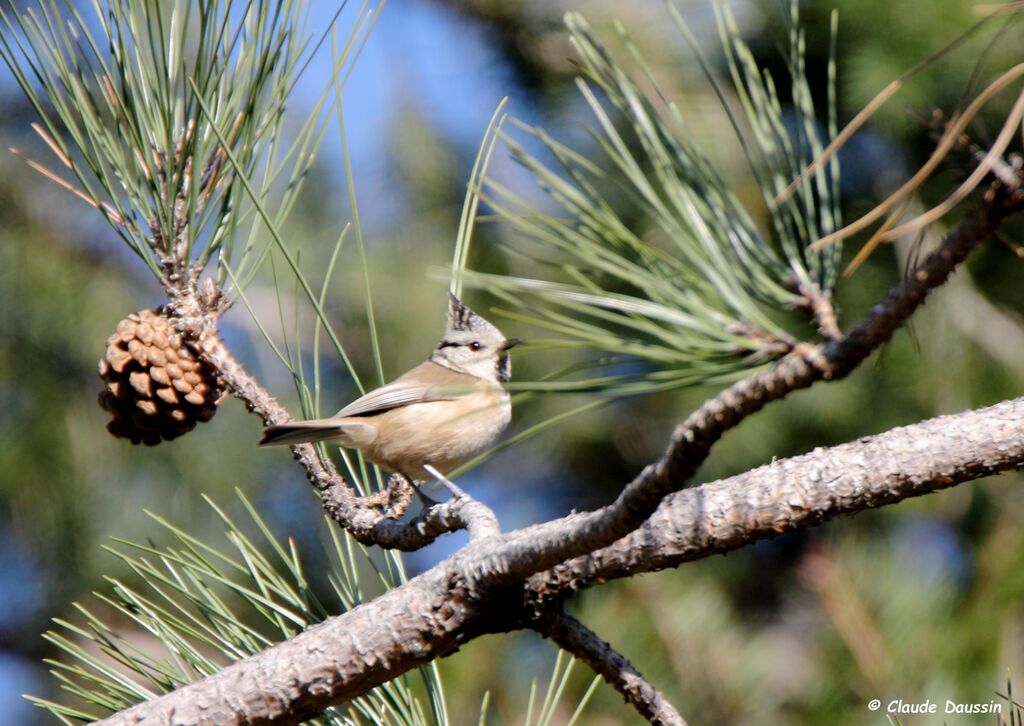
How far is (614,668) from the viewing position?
1.53 meters

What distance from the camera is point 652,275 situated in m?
1.41

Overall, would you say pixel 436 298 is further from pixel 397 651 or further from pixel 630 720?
pixel 397 651

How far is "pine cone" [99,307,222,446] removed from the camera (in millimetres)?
2023

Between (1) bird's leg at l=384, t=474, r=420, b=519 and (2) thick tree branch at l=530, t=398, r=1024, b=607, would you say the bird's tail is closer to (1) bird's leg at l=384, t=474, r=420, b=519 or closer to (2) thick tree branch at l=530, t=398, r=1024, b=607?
(1) bird's leg at l=384, t=474, r=420, b=519

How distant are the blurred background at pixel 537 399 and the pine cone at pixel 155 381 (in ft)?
5.18

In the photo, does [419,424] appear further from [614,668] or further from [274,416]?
A: [614,668]

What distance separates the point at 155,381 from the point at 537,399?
6.55 feet

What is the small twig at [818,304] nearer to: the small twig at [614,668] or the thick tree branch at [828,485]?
the thick tree branch at [828,485]

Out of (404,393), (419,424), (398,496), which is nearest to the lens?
(398,496)

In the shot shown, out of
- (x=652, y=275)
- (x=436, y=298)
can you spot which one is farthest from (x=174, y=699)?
(x=436, y=298)

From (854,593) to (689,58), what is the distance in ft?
8.32

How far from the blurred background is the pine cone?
1.58m

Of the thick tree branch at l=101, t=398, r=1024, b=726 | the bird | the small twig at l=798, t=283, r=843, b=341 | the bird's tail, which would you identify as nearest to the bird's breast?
the bird

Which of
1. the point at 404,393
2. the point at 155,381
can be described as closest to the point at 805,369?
the point at 155,381
